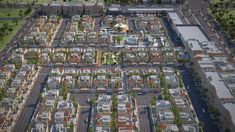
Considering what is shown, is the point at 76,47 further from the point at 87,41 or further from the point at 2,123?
the point at 2,123

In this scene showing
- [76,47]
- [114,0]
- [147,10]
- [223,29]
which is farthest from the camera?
[114,0]

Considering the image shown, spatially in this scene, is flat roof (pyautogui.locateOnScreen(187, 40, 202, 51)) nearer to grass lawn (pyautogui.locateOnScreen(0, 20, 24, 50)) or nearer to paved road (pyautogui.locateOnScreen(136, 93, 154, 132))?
paved road (pyautogui.locateOnScreen(136, 93, 154, 132))

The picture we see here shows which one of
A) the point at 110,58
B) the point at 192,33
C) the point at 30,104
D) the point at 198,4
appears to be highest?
the point at 198,4

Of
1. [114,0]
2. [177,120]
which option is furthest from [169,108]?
[114,0]

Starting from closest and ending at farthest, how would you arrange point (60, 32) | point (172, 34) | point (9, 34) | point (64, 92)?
point (64, 92), point (9, 34), point (172, 34), point (60, 32)

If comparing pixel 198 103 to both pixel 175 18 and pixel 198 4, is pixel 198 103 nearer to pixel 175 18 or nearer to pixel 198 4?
pixel 175 18

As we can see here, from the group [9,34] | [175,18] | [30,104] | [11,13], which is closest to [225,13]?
[175,18]

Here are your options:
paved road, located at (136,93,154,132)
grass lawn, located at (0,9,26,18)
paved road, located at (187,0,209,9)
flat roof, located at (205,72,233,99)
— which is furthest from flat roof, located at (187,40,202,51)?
grass lawn, located at (0,9,26,18)
